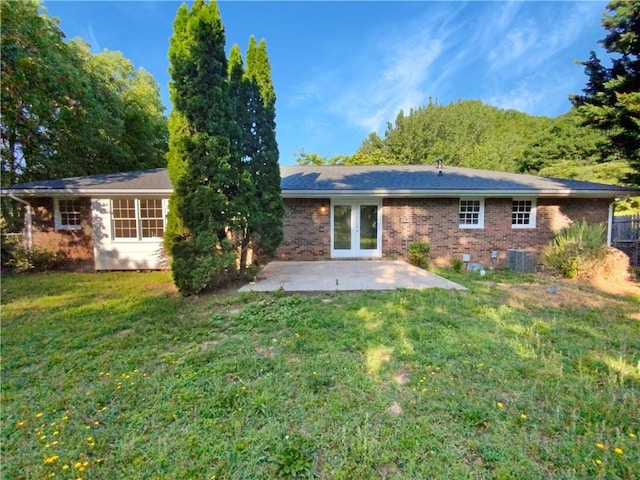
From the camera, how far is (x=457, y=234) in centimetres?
1002

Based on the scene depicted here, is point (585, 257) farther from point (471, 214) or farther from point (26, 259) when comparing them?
point (26, 259)

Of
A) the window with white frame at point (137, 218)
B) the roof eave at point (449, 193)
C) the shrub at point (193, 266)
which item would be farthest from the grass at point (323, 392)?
the roof eave at point (449, 193)

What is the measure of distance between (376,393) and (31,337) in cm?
491

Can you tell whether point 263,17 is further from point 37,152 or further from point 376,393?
point 37,152

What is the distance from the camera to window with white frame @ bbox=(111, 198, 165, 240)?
31.7 ft

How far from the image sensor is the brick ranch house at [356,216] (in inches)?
374

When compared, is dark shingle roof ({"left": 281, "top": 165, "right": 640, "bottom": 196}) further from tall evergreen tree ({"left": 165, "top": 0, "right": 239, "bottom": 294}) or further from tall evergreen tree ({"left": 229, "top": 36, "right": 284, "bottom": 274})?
tall evergreen tree ({"left": 165, "top": 0, "right": 239, "bottom": 294})

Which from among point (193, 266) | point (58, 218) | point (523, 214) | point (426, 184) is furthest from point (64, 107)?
point (523, 214)

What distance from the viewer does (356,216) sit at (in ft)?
33.6

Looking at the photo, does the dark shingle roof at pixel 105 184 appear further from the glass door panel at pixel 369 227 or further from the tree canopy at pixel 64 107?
the glass door panel at pixel 369 227

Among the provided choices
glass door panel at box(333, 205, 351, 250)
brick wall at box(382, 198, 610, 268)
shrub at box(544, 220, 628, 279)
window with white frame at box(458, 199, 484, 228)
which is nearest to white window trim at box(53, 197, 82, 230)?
glass door panel at box(333, 205, 351, 250)

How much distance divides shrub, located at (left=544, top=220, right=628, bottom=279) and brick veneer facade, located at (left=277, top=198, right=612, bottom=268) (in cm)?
151

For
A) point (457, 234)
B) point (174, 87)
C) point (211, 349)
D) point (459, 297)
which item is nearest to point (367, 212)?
point (457, 234)

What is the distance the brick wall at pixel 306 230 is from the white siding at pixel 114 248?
4.02 meters
